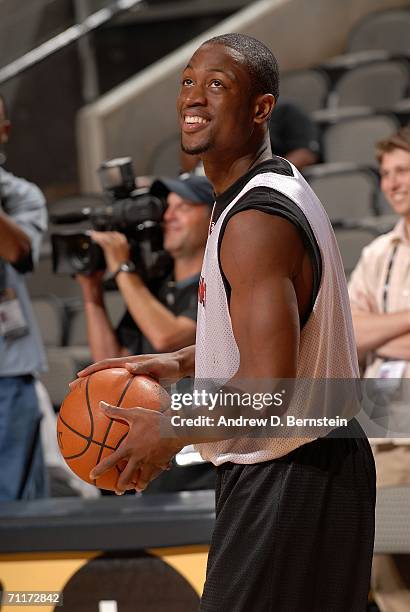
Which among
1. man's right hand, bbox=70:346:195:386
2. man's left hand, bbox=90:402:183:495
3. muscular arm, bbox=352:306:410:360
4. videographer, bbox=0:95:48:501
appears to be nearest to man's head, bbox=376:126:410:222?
muscular arm, bbox=352:306:410:360

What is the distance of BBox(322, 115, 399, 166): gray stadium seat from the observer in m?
6.30

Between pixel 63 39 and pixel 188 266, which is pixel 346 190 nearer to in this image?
pixel 63 39

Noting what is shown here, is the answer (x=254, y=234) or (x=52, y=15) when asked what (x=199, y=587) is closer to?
(x=254, y=234)

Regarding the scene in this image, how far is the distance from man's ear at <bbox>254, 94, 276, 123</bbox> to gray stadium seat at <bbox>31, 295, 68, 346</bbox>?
3.42 meters

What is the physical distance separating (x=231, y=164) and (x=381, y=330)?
1.44 metres

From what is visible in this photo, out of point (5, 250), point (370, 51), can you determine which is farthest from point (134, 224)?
point (370, 51)

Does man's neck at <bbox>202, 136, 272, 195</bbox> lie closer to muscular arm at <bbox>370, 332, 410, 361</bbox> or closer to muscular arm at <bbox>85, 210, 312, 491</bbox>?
muscular arm at <bbox>85, 210, 312, 491</bbox>

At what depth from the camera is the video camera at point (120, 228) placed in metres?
3.38

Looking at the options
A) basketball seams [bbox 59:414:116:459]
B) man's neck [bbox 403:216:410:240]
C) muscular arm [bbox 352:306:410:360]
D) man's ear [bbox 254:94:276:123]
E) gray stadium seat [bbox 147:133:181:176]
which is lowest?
muscular arm [bbox 352:306:410:360]

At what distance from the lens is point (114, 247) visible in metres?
3.42

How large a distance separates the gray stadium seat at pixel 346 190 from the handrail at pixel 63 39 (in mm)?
1854

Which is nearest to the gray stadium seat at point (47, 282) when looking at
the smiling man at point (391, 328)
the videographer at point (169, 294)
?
the videographer at point (169, 294)

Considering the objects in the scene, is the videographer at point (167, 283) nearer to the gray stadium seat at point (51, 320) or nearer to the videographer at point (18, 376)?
the videographer at point (18, 376)

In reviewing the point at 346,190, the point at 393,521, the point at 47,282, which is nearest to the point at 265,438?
the point at 393,521
